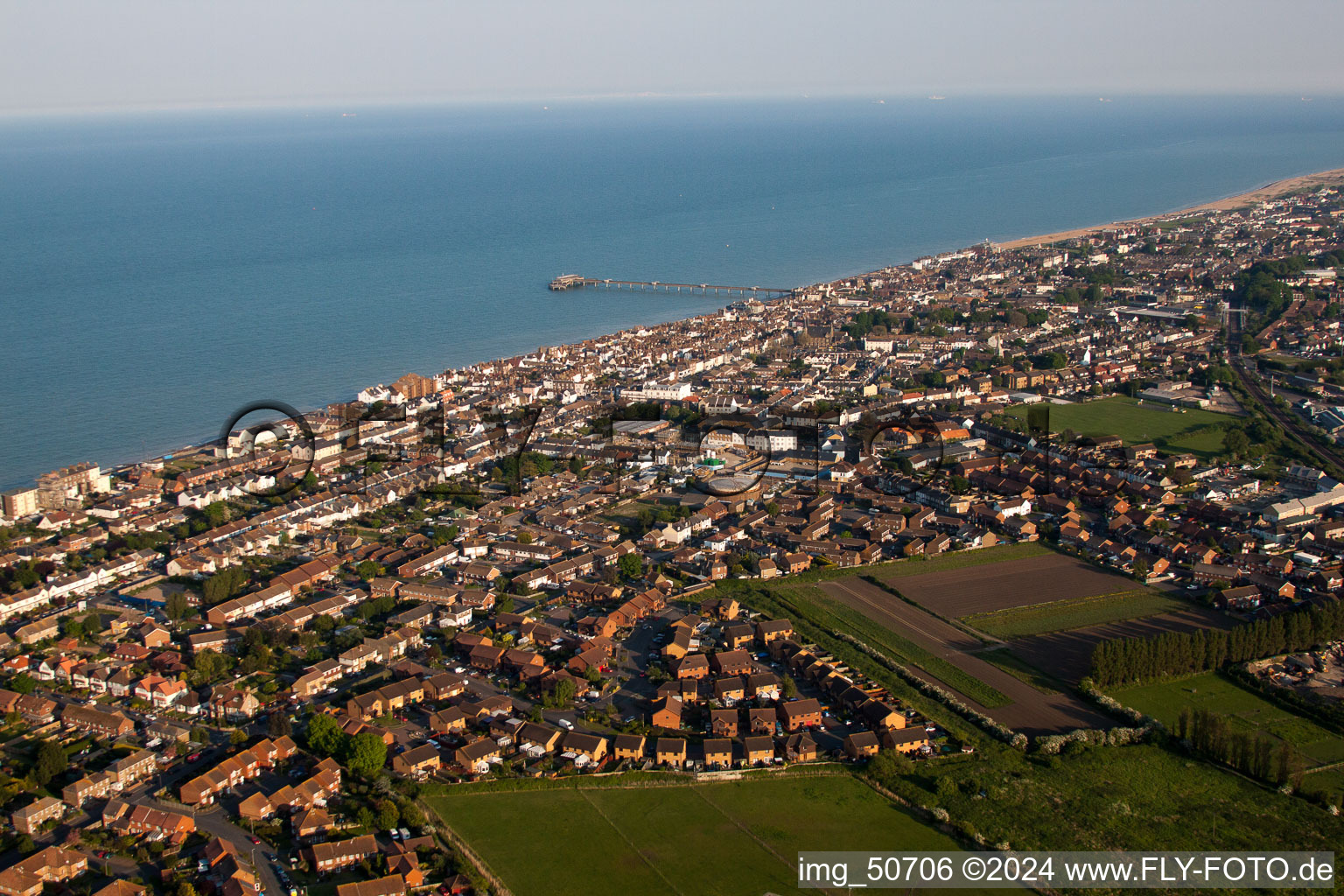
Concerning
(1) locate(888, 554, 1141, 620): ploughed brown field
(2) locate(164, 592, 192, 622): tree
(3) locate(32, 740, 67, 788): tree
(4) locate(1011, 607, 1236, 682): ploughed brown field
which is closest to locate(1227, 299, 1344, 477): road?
(1) locate(888, 554, 1141, 620): ploughed brown field

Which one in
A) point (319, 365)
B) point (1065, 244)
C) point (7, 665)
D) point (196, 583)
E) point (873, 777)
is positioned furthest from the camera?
point (1065, 244)

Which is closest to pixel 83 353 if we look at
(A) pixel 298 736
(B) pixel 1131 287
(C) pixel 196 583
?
(C) pixel 196 583

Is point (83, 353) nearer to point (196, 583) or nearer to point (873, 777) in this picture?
point (196, 583)

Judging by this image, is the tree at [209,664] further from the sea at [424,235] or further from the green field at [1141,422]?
the green field at [1141,422]

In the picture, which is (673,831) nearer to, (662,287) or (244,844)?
(244,844)

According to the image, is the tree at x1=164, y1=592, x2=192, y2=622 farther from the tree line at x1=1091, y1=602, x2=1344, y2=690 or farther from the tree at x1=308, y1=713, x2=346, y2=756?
the tree line at x1=1091, y1=602, x2=1344, y2=690

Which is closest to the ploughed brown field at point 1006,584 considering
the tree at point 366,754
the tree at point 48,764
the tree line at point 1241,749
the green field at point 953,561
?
the green field at point 953,561
